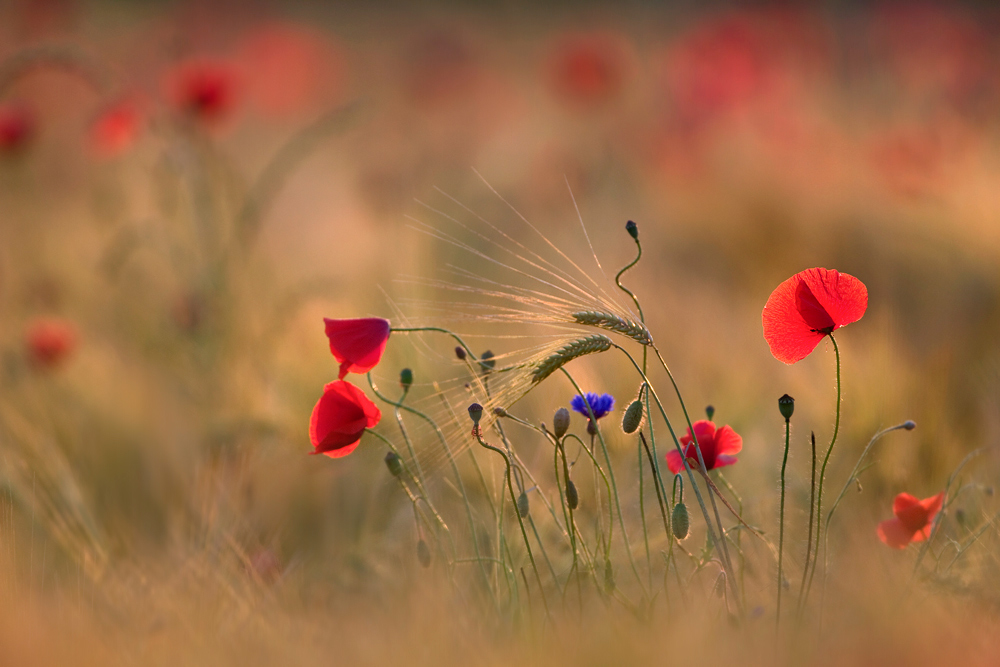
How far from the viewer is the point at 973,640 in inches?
18.5

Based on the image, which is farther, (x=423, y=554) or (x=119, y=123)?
(x=119, y=123)

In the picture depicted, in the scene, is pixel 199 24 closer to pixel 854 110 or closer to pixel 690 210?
pixel 690 210

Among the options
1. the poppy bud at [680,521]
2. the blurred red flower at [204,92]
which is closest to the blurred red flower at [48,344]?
the blurred red flower at [204,92]

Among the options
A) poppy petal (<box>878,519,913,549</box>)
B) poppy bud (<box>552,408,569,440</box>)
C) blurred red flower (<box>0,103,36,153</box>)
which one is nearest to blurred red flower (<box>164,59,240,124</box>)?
blurred red flower (<box>0,103,36,153</box>)

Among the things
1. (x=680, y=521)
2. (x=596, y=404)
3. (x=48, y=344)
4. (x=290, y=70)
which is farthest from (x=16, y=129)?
(x=290, y=70)

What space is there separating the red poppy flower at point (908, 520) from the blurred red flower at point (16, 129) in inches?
68.6

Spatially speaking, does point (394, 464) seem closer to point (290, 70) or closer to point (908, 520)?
point (908, 520)

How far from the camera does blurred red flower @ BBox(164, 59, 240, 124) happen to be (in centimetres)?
157

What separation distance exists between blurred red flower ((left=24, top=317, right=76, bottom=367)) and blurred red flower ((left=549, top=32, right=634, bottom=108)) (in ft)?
6.76

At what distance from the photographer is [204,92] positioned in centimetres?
157

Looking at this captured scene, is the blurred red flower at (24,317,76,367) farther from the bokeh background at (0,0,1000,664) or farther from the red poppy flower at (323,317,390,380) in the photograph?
the red poppy flower at (323,317,390,380)

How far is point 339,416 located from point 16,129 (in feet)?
4.73

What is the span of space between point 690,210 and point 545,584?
1.70 metres

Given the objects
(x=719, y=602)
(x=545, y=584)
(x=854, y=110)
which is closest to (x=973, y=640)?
(x=719, y=602)
